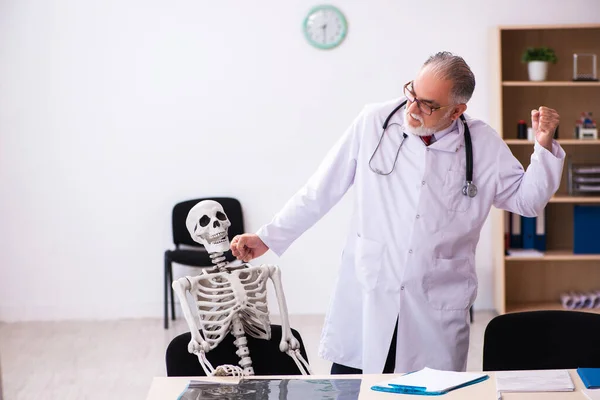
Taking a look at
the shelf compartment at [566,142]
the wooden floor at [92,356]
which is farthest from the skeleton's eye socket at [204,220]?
the shelf compartment at [566,142]

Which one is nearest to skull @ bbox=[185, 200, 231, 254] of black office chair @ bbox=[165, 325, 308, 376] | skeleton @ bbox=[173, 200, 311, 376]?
skeleton @ bbox=[173, 200, 311, 376]

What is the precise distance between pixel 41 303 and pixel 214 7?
2.08 m

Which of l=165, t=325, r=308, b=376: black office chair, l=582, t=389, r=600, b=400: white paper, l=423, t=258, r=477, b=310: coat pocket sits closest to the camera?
l=582, t=389, r=600, b=400: white paper

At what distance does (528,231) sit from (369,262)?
8.88ft

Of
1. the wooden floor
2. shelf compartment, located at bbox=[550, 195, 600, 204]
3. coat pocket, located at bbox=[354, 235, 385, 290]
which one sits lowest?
the wooden floor

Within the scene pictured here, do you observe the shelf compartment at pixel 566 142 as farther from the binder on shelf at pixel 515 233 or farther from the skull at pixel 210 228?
the skull at pixel 210 228

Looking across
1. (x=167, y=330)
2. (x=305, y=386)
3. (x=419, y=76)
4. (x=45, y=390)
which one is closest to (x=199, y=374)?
(x=305, y=386)

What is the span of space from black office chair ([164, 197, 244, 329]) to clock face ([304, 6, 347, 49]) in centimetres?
107

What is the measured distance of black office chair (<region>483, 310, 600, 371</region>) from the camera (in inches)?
85.4

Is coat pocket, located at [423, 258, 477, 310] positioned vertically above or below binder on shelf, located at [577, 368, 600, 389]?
above

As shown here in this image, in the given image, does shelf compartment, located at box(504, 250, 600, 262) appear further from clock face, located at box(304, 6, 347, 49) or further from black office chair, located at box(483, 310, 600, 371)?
black office chair, located at box(483, 310, 600, 371)

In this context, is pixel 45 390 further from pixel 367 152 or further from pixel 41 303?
pixel 367 152

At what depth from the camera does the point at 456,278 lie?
233 centimetres

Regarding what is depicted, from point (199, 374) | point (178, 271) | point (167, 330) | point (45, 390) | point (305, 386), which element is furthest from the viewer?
point (178, 271)
